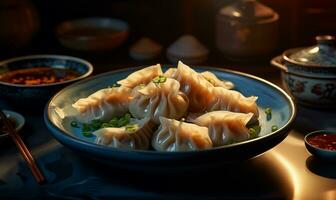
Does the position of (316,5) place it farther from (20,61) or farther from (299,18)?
(20,61)

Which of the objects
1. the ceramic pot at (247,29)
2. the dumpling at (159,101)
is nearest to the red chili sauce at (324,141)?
the dumpling at (159,101)

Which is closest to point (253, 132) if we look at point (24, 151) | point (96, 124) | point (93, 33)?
point (96, 124)

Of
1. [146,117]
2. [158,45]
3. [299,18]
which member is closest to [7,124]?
[146,117]

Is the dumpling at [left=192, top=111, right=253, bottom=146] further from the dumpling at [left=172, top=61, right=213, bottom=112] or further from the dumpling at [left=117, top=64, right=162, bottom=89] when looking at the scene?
the dumpling at [left=117, top=64, right=162, bottom=89]

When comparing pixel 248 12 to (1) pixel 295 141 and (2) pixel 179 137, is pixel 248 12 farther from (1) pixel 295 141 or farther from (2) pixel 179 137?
(2) pixel 179 137

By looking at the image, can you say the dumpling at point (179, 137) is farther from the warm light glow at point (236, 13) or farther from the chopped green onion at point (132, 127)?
the warm light glow at point (236, 13)

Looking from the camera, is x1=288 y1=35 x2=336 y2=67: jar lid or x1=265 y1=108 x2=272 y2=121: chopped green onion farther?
x1=288 y1=35 x2=336 y2=67: jar lid

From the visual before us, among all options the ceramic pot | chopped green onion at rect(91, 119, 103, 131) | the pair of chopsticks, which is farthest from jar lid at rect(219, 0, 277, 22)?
the pair of chopsticks
